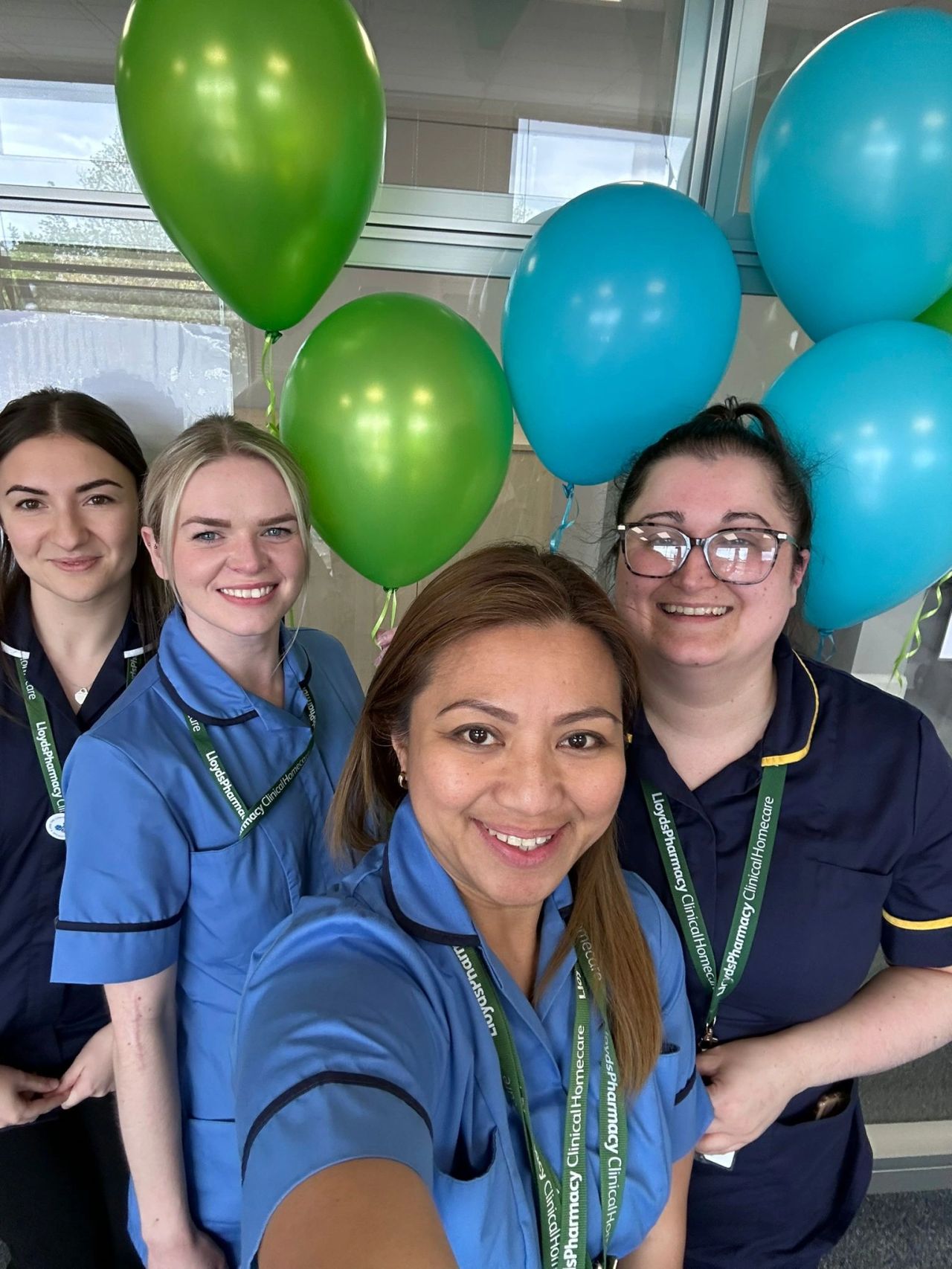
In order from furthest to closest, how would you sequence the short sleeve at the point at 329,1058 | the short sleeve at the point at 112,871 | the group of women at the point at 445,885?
the short sleeve at the point at 112,871 → the group of women at the point at 445,885 → the short sleeve at the point at 329,1058

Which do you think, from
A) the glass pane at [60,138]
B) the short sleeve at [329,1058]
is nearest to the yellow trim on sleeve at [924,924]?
the short sleeve at [329,1058]

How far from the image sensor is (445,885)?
36.1 inches

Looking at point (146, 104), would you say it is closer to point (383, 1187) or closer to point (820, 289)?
point (820, 289)

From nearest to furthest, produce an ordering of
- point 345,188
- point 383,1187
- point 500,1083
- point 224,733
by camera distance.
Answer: point 383,1187 < point 500,1083 < point 224,733 < point 345,188

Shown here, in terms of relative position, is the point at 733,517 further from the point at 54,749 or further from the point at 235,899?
the point at 54,749

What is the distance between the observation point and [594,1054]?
0.96 m

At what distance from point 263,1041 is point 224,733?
62 cm

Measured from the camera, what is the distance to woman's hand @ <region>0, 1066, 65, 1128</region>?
57.3 inches

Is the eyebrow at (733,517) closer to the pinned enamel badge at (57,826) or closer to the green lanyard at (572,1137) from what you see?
the green lanyard at (572,1137)

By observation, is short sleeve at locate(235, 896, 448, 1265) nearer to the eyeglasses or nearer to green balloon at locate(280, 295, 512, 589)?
the eyeglasses

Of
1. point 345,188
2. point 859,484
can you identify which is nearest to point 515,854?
point 859,484

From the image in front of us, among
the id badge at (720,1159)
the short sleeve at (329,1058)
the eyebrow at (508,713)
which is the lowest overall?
the id badge at (720,1159)

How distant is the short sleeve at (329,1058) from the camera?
26.2 inches

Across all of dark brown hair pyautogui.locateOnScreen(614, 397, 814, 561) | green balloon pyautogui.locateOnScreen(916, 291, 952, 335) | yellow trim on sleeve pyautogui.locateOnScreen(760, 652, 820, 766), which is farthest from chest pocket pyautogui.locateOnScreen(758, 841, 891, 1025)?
green balloon pyautogui.locateOnScreen(916, 291, 952, 335)
